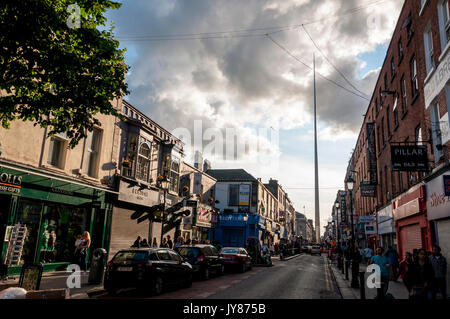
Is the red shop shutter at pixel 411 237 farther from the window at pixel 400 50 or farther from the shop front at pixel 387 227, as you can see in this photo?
the window at pixel 400 50

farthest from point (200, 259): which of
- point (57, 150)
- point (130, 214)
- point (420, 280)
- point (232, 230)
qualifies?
point (232, 230)

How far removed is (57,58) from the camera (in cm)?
773

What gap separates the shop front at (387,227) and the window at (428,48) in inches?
412

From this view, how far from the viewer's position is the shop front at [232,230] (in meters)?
44.2

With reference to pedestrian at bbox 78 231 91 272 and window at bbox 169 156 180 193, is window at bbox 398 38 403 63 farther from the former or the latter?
pedestrian at bbox 78 231 91 272

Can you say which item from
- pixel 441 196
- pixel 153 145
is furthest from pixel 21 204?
pixel 441 196

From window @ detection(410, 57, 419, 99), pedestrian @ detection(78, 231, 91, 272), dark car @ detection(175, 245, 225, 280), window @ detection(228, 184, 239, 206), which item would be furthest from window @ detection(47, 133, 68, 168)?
Result: window @ detection(228, 184, 239, 206)

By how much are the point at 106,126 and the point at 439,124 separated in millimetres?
15973

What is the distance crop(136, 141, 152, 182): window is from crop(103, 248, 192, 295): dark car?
10175mm

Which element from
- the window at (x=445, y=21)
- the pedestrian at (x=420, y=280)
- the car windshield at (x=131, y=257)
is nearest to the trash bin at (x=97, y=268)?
the car windshield at (x=131, y=257)

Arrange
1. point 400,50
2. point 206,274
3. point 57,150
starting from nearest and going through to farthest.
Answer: point 57,150, point 206,274, point 400,50

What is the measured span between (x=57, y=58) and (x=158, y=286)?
23.9 feet

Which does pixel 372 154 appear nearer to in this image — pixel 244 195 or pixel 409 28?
pixel 409 28

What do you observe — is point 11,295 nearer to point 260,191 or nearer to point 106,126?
point 106,126
